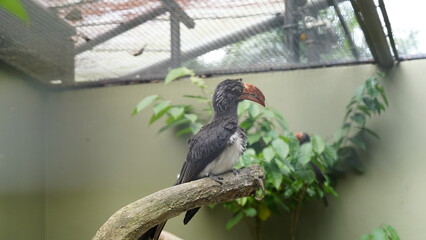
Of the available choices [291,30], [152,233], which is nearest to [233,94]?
[152,233]

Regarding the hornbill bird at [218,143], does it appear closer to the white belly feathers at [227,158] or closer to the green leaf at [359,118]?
the white belly feathers at [227,158]

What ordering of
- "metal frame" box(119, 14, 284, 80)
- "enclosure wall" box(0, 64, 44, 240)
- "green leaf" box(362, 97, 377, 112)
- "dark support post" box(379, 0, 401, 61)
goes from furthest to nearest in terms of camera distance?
"green leaf" box(362, 97, 377, 112) → "enclosure wall" box(0, 64, 44, 240) → "metal frame" box(119, 14, 284, 80) → "dark support post" box(379, 0, 401, 61)

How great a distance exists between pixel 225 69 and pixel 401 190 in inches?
47.0

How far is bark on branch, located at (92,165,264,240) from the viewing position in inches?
55.3

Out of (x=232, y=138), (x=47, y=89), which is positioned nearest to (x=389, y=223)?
(x=232, y=138)

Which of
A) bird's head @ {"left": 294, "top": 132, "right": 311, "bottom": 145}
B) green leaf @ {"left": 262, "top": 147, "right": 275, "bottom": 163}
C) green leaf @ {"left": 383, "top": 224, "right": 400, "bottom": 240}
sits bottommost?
green leaf @ {"left": 383, "top": 224, "right": 400, "bottom": 240}

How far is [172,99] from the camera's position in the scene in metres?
3.15

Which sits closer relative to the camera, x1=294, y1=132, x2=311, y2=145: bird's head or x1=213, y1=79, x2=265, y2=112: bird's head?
x1=213, y1=79, x2=265, y2=112: bird's head

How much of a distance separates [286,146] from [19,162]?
1494 millimetres

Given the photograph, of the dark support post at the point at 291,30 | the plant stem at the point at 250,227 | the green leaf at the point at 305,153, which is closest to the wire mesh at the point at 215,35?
the dark support post at the point at 291,30

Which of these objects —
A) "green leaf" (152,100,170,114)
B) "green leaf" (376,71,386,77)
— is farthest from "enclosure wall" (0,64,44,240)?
"green leaf" (376,71,386,77)

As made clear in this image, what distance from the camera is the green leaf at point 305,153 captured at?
8.52ft

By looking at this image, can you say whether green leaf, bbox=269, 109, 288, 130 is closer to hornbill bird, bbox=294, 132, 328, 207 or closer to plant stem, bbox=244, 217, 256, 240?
hornbill bird, bbox=294, 132, 328, 207

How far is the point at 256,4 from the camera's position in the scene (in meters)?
2.20
